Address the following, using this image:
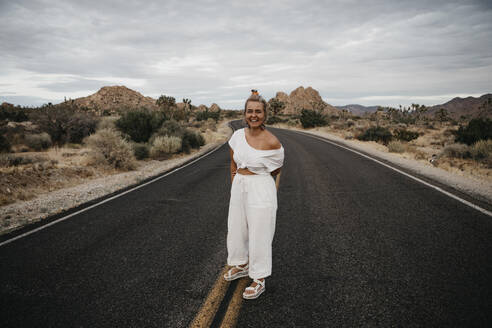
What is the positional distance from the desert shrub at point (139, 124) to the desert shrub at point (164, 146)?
2197 mm

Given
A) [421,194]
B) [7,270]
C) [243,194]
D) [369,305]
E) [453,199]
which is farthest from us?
[421,194]

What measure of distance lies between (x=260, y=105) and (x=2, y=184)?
8234 millimetres

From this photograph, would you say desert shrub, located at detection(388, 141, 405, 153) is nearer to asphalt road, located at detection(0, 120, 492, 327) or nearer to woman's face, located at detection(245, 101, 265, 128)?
asphalt road, located at detection(0, 120, 492, 327)

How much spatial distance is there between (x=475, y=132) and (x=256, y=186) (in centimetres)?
1784

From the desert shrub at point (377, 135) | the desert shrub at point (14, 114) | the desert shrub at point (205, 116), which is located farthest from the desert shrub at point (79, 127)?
the desert shrub at point (205, 116)

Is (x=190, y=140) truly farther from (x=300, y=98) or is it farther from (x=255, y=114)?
(x=300, y=98)

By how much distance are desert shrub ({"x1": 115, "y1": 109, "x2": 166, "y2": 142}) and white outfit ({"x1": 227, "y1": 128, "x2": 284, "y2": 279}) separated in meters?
14.6

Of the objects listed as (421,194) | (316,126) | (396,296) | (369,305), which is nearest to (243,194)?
(369,305)

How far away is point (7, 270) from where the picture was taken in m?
3.22

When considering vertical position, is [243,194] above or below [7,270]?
above

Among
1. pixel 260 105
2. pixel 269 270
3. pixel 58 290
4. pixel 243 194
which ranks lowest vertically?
pixel 58 290

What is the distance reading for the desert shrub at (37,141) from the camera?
46.3 ft

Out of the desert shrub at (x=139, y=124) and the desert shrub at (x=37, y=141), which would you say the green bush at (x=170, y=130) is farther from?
the desert shrub at (x=37, y=141)

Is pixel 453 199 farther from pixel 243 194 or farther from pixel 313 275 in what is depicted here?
pixel 243 194
